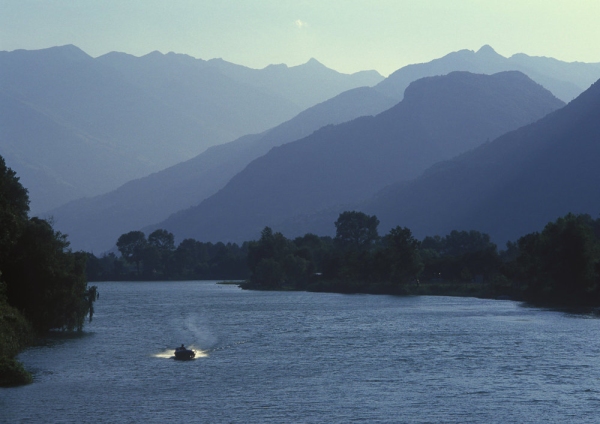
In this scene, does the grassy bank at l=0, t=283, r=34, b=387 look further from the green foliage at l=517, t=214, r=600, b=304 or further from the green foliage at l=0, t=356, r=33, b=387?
the green foliage at l=517, t=214, r=600, b=304

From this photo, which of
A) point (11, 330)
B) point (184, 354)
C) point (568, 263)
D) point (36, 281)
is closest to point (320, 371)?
point (184, 354)

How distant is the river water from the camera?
57.4 m

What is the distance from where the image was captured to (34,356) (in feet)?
273

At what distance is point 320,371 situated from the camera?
7512 centimetres

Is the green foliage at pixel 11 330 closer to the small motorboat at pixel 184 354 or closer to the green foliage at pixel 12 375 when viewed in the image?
the green foliage at pixel 12 375

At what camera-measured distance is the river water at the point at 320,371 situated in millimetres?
57375

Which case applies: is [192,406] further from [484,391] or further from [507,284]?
[507,284]

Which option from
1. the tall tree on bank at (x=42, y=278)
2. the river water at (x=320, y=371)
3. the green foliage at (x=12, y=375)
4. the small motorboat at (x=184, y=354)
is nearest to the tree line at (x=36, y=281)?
the tall tree on bank at (x=42, y=278)

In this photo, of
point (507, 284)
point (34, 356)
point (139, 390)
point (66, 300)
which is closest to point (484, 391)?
point (139, 390)

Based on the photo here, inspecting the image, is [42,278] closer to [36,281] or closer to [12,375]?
[36,281]

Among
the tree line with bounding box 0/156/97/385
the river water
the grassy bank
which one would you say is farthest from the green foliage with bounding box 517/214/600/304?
the grassy bank

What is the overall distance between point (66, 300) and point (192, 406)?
139 feet

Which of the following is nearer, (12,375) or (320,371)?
(12,375)

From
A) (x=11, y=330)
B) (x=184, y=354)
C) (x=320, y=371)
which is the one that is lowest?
(x=320, y=371)
